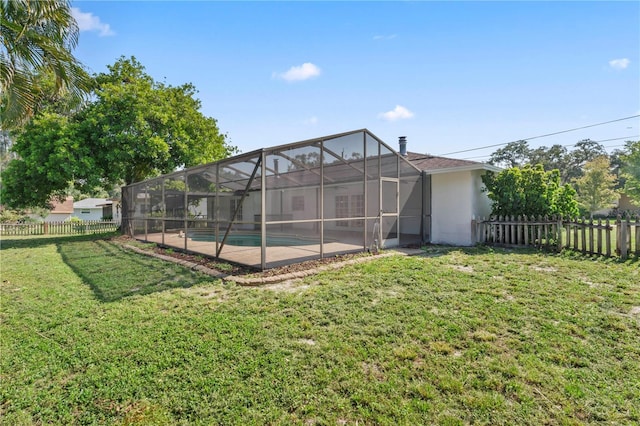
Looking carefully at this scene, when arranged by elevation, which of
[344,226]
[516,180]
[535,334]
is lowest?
[535,334]

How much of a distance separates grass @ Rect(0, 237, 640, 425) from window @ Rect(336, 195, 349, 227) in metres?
2.56

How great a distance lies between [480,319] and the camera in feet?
12.2

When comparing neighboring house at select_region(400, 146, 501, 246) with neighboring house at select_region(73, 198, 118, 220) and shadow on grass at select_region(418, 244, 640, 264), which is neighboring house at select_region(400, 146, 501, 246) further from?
neighboring house at select_region(73, 198, 118, 220)

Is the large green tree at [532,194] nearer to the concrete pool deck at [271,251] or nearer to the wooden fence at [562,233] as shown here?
the wooden fence at [562,233]

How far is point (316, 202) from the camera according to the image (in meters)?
7.73

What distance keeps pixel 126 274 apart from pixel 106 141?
840cm

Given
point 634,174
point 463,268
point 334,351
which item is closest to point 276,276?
point 334,351

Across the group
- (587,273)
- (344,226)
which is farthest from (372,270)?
(587,273)

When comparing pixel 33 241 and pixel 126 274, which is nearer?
pixel 126 274

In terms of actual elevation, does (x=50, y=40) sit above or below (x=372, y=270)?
above

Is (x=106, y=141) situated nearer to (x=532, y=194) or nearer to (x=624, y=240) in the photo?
(x=532, y=194)

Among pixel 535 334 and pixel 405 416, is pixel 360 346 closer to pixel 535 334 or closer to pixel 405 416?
pixel 405 416

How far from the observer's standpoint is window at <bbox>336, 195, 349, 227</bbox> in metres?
7.91

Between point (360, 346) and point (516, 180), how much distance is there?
320 inches
